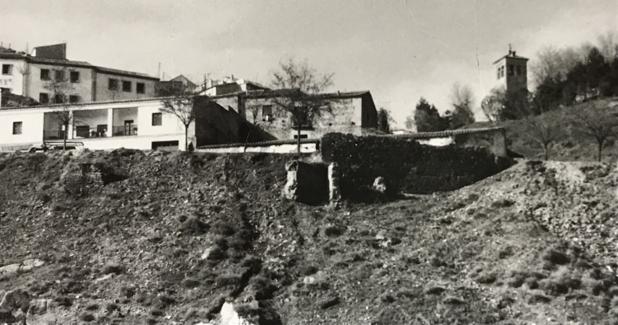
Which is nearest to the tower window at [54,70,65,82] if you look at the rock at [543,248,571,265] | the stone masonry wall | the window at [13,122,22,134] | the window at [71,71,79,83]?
the window at [71,71,79,83]

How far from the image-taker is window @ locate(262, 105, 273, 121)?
5134 centimetres

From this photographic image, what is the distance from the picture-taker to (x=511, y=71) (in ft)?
265

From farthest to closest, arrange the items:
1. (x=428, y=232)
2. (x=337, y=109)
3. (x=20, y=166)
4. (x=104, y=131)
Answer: (x=337, y=109) → (x=104, y=131) → (x=20, y=166) → (x=428, y=232)

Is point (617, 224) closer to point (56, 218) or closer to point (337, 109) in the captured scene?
point (56, 218)

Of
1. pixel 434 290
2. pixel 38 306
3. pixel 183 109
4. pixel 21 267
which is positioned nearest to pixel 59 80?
pixel 183 109

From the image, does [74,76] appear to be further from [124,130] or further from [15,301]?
[15,301]

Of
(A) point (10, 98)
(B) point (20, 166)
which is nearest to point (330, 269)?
(B) point (20, 166)

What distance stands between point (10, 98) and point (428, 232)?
137 ft

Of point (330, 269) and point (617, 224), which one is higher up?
point (617, 224)

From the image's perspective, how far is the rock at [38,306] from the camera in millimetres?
26125

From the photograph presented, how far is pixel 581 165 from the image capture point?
31.5 meters

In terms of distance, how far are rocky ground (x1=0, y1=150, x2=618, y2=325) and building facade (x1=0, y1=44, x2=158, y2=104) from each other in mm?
26893

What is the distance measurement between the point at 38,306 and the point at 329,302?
430 inches

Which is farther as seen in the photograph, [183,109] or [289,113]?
[289,113]
